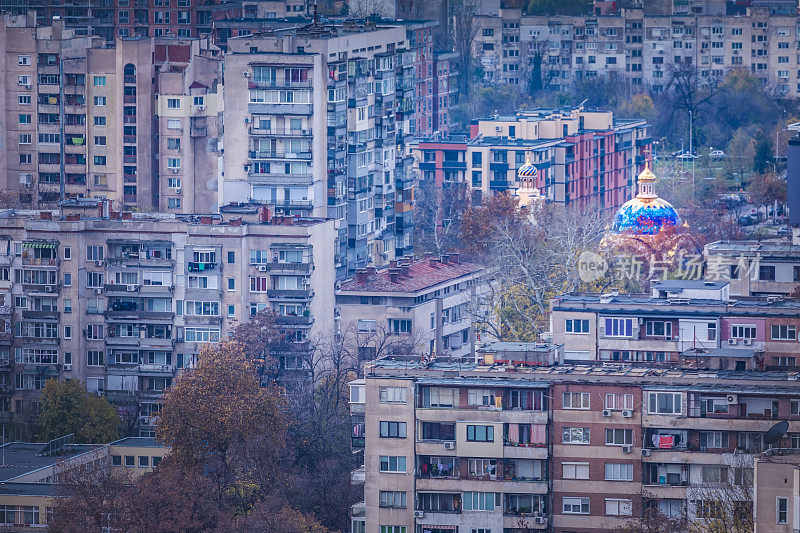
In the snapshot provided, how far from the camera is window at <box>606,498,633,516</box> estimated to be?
175 feet

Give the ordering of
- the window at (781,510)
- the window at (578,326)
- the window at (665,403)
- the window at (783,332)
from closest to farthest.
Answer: the window at (781,510) → the window at (665,403) → the window at (783,332) → the window at (578,326)

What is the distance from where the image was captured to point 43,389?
71625mm

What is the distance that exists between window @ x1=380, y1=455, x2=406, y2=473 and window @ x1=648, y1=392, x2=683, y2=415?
547 centimetres

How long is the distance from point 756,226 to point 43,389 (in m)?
37.7

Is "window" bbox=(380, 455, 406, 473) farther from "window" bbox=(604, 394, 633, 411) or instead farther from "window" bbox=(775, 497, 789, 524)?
"window" bbox=(775, 497, 789, 524)

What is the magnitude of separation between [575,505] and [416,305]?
20892mm

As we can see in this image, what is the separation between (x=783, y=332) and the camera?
207 feet

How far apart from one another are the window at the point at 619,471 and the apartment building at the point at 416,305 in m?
18.7

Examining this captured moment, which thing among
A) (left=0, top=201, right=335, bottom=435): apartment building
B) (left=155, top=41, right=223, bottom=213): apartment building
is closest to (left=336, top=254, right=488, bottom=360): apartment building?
(left=0, top=201, right=335, bottom=435): apartment building

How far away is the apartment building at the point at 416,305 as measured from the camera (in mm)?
73875

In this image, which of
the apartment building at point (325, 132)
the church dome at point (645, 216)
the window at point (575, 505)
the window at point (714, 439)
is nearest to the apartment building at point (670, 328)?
the window at point (714, 439)

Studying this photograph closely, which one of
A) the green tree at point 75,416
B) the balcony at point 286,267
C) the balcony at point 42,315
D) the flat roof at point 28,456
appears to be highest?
the balcony at point 286,267

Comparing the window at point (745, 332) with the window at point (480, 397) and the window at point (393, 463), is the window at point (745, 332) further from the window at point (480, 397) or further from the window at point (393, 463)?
the window at point (393, 463)

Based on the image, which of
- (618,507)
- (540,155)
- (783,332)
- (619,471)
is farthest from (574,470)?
(540,155)
